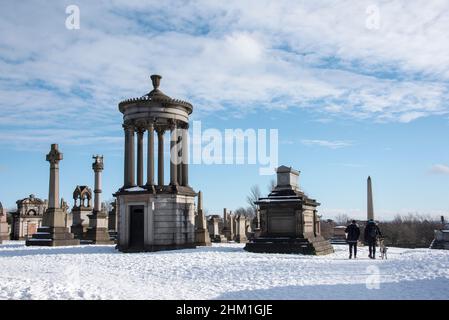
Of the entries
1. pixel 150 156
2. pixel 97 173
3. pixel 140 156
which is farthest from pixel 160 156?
pixel 97 173

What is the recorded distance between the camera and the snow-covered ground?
962 centimetres

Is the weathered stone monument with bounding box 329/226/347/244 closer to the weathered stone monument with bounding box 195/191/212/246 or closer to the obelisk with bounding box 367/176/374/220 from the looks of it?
the obelisk with bounding box 367/176/374/220

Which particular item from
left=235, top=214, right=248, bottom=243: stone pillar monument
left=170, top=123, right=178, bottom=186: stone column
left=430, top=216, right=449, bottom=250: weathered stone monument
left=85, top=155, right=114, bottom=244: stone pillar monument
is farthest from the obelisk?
left=85, top=155, right=114, bottom=244: stone pillar monument

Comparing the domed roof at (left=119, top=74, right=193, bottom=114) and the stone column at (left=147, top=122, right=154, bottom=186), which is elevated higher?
the domed roof at (left=119, top=74, right=193, bottom=114)

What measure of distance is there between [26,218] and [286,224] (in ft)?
109

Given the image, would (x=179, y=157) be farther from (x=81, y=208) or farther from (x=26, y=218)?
(x=26, y=218)

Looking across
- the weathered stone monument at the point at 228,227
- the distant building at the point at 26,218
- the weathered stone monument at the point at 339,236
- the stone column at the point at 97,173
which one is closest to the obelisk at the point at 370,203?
the weathered stone monument at the point at 339,236

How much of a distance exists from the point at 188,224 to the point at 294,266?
10687mm

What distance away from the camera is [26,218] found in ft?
155

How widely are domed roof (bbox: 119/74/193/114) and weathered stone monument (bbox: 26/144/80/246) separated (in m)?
6.91

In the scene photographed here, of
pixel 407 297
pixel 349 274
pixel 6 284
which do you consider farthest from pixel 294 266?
pixel 6 284

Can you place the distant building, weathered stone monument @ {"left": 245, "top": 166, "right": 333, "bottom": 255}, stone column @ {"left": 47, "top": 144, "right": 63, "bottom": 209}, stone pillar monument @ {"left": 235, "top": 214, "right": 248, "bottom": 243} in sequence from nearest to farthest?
1. weathered stone monument @ {"left": 245, "top": 166, "right": 333, "bottom": 255}
2. stone column @ {"left": 47, "top": 144, "right": 63, "bottom": 209}
3. stone pillar monument @ {"left": 235, "top": 214, "right": 248, "bottom": 243}
4. the distant building
